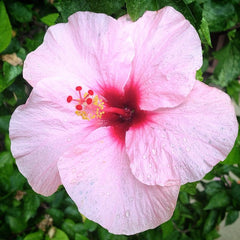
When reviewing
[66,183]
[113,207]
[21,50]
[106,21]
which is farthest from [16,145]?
[21,50]

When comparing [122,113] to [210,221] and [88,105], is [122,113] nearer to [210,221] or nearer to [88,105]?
[88,105]

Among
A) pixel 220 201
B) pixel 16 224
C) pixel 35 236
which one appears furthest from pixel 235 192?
pixel 16 224

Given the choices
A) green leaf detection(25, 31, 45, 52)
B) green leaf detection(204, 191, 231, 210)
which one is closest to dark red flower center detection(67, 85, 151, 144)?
green leaf detection(25, 31, 45, 52)

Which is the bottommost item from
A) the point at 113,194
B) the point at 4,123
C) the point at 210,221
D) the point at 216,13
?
the point at 210,221

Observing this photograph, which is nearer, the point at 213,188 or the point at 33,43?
the point at 33,43

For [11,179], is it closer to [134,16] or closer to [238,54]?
[134,16]

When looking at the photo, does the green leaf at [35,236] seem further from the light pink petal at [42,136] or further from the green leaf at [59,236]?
the light pink petal at [42,136]
